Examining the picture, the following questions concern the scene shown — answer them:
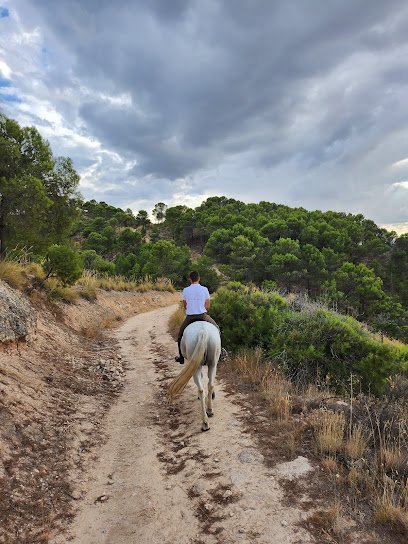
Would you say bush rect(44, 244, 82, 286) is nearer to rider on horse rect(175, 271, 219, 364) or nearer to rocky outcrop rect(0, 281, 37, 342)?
rocky outcrop rect(0, 281, 37, 342)

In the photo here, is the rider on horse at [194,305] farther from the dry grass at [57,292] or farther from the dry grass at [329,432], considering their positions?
the dry grass at [57,292]

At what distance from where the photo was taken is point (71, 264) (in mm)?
12609

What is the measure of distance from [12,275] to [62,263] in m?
1.85

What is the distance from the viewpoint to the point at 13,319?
8.09 meters

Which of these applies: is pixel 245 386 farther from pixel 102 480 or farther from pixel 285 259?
pixel 285 259

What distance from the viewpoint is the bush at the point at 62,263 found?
12.4 m

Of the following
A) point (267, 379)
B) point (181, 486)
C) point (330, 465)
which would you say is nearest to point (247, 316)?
point (267, 379)

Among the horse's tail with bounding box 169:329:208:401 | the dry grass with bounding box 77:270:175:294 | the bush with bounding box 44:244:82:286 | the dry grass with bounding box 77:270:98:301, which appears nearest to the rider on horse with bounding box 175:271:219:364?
the horse's tail with bounding box 169:329:208:401

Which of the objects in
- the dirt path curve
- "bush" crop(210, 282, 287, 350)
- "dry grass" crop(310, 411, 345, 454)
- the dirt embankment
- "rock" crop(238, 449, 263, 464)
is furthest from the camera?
"bush" crop(210, 282, 287, 350)

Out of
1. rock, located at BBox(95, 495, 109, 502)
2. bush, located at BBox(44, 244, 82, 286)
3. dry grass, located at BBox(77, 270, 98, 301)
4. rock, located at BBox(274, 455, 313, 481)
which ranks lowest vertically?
rock, located at BBox(95, 495, 109, 502)

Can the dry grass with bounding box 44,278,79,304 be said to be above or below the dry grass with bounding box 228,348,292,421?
above

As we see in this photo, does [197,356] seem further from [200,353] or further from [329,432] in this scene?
[329,432]

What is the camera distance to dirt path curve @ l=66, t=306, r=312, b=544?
353 cm

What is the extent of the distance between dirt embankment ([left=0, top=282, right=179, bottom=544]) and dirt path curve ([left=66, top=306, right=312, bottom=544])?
369 millimetres
